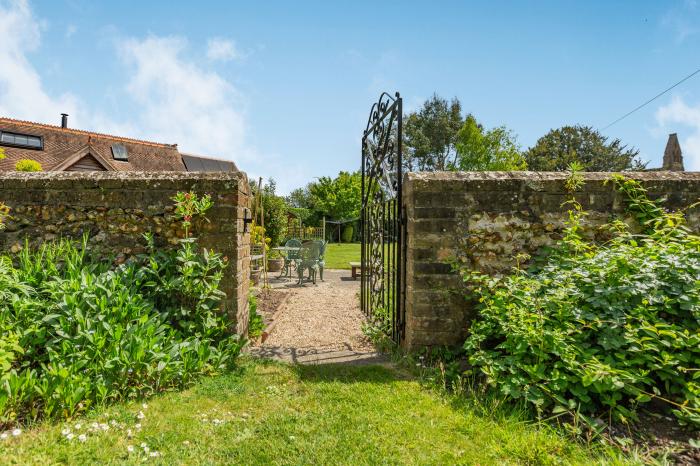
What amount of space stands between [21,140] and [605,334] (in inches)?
1067

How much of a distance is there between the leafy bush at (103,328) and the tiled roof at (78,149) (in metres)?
20.6

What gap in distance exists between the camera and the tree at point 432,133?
34.1 meters

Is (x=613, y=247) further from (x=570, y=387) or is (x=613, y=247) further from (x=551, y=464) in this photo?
(x=551, y=464)

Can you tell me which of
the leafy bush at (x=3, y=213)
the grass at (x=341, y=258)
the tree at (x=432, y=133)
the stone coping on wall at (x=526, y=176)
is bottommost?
the grass at (x=341, y=258)

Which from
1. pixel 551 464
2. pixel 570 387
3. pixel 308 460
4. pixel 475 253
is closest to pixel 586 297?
pixel 570 387

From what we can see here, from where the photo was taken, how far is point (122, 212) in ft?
11.8

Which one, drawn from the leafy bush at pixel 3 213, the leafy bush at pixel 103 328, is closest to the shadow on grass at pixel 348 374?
the leafy bush at pixel 103 328

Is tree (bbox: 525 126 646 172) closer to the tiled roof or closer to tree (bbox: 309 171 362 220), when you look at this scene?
tree (bbox: 309 171 362 220)

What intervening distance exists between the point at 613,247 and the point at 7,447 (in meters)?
4.52

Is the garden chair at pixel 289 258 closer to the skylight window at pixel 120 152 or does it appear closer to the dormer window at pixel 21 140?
the dormer window at pixel 21 140

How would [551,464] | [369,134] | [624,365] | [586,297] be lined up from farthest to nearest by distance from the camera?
[369,134], [586,297], [624,365], [551,464]

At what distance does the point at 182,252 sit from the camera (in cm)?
331

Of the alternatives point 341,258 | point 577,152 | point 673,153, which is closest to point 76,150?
point 341,258

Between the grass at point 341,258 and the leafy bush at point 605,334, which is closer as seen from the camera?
the leafy bush at point 605,334
